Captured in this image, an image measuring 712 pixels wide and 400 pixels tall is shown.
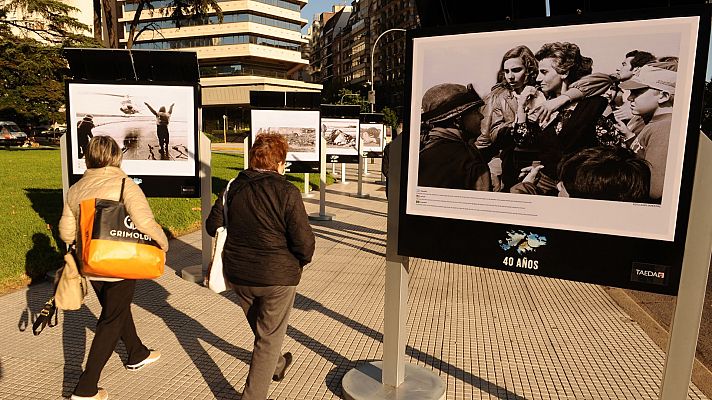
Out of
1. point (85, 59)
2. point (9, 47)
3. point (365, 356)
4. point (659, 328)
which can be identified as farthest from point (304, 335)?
point (9, 47)

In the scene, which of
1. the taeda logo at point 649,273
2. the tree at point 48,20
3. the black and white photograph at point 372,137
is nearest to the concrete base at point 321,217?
the black and white photograph at point 372,137

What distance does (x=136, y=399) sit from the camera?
3.39 meters

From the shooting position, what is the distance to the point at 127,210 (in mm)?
3189

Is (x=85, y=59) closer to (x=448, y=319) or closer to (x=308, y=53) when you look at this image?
(x=448, y=319)

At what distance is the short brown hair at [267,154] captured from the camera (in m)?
3.08

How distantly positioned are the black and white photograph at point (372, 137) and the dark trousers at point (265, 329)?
13014 millimetres

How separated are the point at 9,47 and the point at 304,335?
2399cm

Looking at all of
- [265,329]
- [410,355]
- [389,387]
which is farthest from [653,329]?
[265,329]

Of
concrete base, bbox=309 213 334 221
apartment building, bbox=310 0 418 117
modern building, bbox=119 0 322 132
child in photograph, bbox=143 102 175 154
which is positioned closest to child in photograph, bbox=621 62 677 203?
child in photograph, bbox=143 102 175 154

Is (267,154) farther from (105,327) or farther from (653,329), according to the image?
(653,329)

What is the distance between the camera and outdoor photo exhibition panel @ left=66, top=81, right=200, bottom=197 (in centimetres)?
571

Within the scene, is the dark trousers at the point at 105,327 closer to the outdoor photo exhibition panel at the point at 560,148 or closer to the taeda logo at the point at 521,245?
the outdoor photo exhibition panel at the point at 560,148

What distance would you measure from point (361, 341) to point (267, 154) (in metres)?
2.15

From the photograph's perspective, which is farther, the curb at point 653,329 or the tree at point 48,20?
the tree at point 48,20
